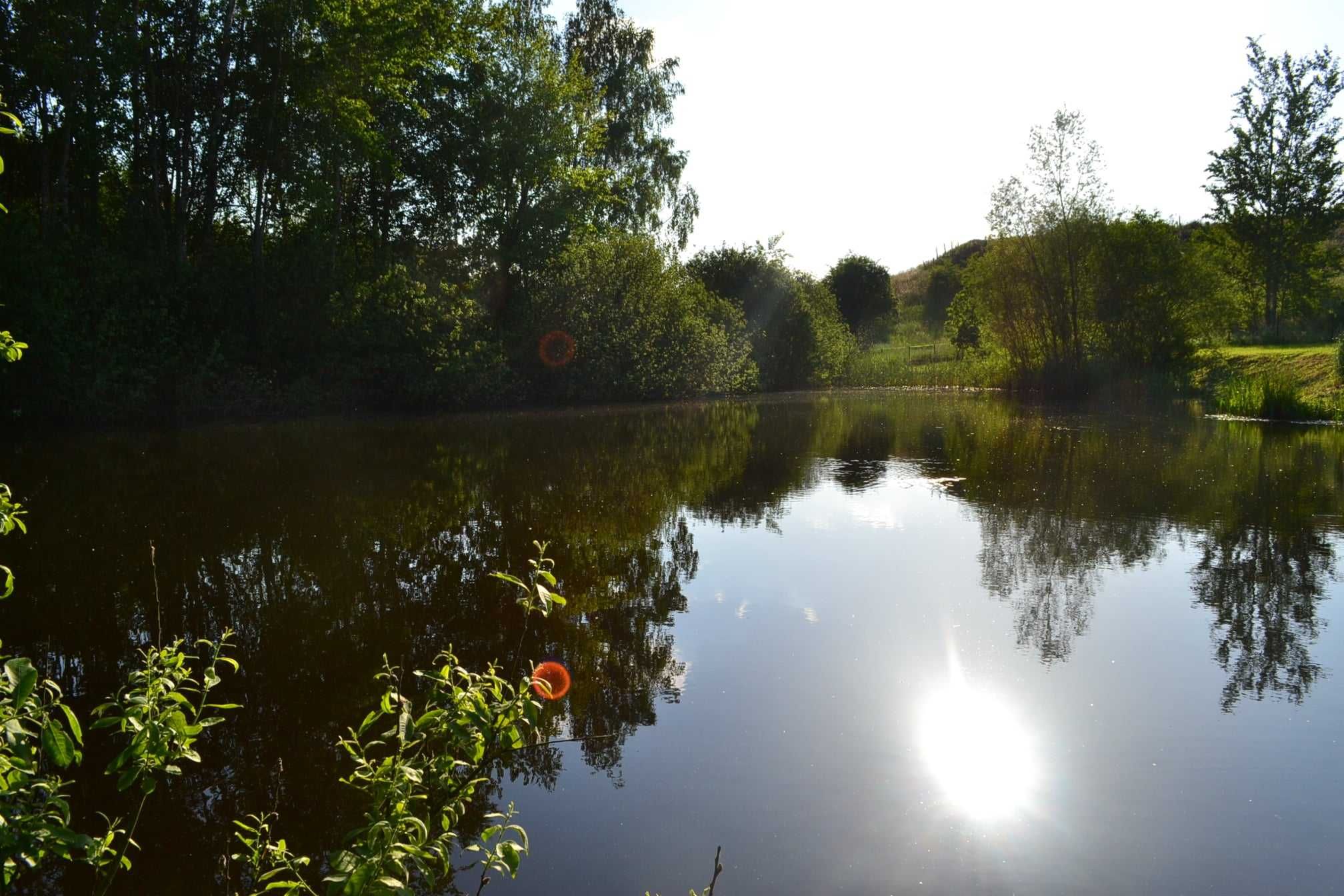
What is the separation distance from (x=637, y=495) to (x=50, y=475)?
7.09m

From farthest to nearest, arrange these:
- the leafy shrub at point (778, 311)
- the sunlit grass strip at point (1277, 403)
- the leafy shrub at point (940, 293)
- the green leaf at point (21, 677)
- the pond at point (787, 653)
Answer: the leafy shrub at point (940, 293)
the leafy shrub at point (778, 311)
the sunlit grass strip at point (1277, 403)
the pond at point (787, 653)
the green leaf at point (21, 677)

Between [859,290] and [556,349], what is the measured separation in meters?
30.6

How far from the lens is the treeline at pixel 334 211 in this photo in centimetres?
1655

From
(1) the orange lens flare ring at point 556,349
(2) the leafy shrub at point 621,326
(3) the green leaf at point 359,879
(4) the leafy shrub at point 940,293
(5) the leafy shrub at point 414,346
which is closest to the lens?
(3) the green leaf at point 359,879

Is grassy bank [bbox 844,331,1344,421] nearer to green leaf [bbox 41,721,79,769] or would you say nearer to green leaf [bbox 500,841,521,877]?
green leaf [bbox 500,841,521,877]

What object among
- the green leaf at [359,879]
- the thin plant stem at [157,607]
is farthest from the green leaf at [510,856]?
the thin plant stem at [157,607]

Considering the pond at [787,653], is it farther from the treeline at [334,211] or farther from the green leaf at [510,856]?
the treeline at [334,211]

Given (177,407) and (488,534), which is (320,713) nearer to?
(488,534)

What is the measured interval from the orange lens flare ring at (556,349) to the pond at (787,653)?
1388 centimetres

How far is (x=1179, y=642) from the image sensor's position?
5207 millimetres

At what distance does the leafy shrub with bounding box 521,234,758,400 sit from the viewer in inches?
1001

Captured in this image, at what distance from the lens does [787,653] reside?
5.07 meters

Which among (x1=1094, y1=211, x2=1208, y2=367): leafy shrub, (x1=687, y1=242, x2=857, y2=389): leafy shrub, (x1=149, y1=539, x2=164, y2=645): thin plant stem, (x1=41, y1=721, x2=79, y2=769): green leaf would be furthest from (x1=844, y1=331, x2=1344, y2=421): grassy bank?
(x1=41, y1=721, x2=79, y2=769): green leaf

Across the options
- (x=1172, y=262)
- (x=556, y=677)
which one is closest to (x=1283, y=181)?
(x=1172, y=262)
